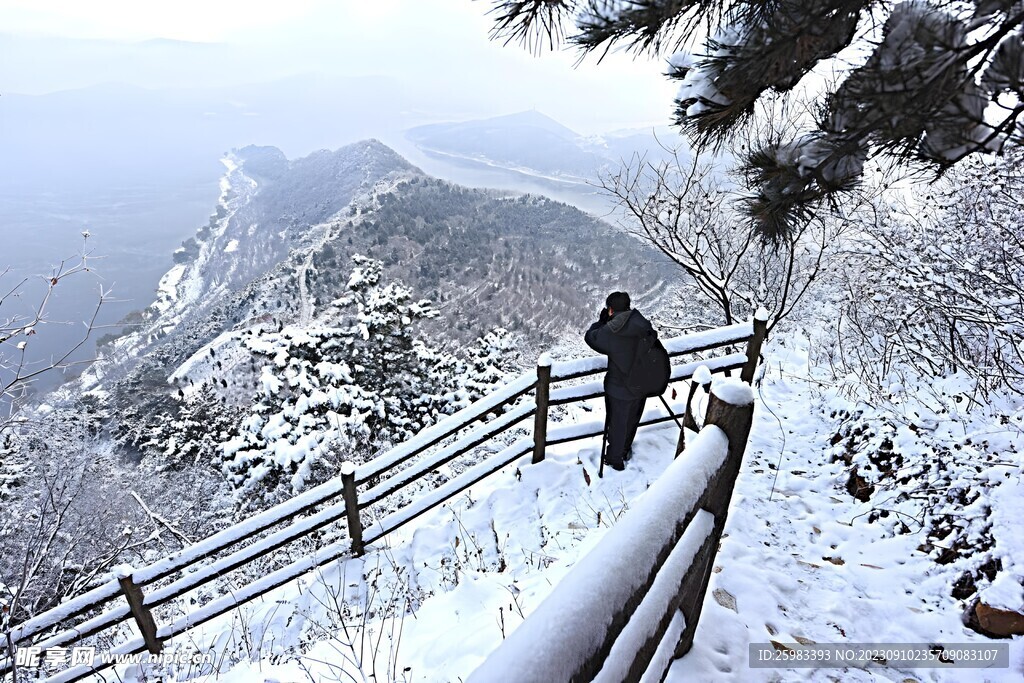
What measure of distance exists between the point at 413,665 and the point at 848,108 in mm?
3722

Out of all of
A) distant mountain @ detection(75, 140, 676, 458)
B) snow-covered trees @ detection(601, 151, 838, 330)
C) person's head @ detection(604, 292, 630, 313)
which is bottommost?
distant mountain @ detection(75, 140, 676, 458)

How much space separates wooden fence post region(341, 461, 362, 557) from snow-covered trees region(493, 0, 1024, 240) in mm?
3695

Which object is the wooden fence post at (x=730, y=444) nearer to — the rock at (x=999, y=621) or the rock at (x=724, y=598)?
the rock at (x=724, y=598)

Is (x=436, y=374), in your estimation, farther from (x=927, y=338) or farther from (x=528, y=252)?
(x=528, y=252)

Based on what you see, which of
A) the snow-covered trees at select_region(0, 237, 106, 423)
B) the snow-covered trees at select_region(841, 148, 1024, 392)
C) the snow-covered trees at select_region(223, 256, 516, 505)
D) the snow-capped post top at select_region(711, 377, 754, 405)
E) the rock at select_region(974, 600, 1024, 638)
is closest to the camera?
the snow-capped post top at select_region(711, 377, 754, 405)

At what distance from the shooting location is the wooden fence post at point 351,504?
14.2ft

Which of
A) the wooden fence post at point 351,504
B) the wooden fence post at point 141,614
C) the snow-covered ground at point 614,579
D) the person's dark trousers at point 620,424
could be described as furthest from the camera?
the wooden fence post at point 351,504

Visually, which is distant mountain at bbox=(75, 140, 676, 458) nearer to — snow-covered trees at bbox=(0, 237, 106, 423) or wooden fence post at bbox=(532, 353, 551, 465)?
snow-covered trees at bbox=(0, 237, 106, 423)

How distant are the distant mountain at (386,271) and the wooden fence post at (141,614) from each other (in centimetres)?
3785

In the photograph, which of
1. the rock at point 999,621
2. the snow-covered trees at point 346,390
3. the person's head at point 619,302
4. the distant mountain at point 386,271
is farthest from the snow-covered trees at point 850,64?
the distant mountain at point 386,271

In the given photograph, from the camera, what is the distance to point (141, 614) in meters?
4.02

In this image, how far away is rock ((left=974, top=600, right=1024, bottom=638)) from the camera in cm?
221

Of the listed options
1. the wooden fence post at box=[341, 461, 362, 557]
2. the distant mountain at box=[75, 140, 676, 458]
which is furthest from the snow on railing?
the distant mountain at box=[75, 140, 676, 458]

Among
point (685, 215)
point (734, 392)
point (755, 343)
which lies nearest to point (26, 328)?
point (734, 392)
